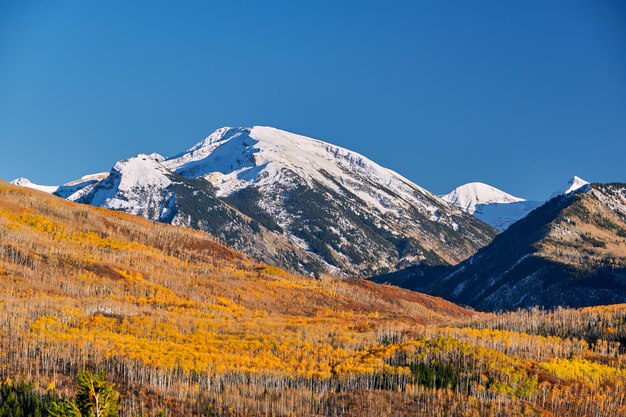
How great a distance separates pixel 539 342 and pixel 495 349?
14050 millimetres

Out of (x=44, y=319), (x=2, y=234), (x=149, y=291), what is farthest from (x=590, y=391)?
(x=2, y=234)

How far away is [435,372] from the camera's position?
361 feet

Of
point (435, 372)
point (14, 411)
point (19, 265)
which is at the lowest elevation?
A: point (14, 411)

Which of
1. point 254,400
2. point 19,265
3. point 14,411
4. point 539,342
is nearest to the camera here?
point 14,411

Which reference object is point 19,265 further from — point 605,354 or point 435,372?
point 605,354

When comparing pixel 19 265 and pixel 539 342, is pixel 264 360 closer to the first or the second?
pixel 539 342

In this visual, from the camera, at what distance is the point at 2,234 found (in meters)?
197

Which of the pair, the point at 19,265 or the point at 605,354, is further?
the point at 19,265

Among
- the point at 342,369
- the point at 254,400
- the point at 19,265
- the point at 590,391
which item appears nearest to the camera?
the point at 254,400

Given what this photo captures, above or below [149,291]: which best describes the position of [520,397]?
below

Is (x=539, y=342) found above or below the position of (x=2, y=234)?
below

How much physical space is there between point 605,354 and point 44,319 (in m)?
104

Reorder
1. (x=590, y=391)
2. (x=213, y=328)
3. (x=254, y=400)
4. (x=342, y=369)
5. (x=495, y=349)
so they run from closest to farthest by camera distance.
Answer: (x=254, y=400)
(x=590, y=391)
(x=342, y=369)
(x=495, y=349)
(x=213, y=328)

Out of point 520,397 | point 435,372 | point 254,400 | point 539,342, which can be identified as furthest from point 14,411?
point 539,342
